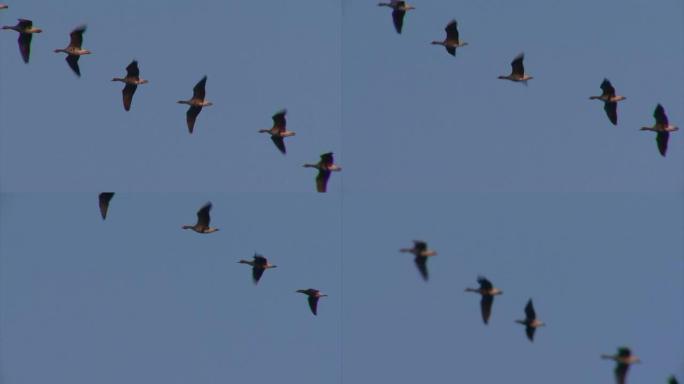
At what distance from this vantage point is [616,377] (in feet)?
89.1

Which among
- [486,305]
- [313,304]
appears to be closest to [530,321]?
[486,305]

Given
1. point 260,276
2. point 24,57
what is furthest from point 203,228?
point 24,57

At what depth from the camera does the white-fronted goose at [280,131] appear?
31.1m

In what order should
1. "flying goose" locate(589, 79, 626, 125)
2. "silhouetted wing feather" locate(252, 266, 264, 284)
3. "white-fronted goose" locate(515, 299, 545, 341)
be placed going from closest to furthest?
"white-fronted goose" locate(515, 299, 545, 341), "silhouetted wing feather" locate(252, 266, 264, 284), "flying goose" locate(589, 79, 626, 125)

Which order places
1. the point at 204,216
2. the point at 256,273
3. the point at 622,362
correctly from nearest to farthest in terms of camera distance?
the point at 622,362 → the point at 256,273 → the point at 204,216

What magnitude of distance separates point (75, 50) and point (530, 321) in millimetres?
9801

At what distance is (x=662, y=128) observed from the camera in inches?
1200

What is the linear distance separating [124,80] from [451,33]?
6.28m

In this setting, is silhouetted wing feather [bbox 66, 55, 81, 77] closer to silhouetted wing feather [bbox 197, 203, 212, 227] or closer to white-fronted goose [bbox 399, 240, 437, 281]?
silhouetted wing feather [bbox 197, 203, 212, 227]

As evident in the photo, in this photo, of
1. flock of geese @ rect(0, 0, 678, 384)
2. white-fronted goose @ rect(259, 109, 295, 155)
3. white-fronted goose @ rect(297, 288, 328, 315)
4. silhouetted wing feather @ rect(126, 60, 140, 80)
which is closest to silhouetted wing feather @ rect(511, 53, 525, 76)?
flock of geese @ rect(0, 0, 678, 384)

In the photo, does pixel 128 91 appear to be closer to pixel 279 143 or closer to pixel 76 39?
pixel 76 39

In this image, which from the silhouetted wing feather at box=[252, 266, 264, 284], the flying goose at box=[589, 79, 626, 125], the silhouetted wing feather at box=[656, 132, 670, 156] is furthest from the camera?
the flying goose at box=[589, 79, 626, 125]

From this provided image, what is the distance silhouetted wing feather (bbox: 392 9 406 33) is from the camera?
98.1ft

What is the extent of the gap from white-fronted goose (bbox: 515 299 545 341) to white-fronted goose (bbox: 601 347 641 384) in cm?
177
